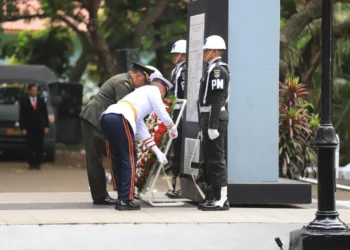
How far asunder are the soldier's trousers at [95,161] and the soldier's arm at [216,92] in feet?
5.22

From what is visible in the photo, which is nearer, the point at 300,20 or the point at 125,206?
the point at 125,206

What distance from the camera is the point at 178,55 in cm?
1341

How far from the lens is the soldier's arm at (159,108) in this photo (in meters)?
11.5

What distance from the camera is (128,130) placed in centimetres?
1155

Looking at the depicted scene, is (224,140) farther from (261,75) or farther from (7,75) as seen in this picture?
(7,75)

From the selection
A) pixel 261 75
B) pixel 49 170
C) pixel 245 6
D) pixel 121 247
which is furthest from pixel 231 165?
pixel 49 170

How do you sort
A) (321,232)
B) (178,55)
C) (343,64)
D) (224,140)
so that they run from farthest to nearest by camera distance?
(343,64), (178,55), (224,140), (321,232)

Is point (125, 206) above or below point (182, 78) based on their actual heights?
below

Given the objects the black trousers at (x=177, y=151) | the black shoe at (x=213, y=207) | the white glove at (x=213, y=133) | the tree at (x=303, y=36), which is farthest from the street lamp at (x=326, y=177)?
the tree at (x=303, y=36)

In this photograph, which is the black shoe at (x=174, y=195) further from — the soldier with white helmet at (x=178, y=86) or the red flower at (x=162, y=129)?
the red flower at (x=162, y=129)

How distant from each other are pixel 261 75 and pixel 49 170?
30.0 ft

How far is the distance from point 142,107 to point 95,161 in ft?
3.73

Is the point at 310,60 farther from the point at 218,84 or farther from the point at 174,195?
the point at 218,84

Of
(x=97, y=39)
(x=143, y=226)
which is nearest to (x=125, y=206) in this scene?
(x=143, y=226)
